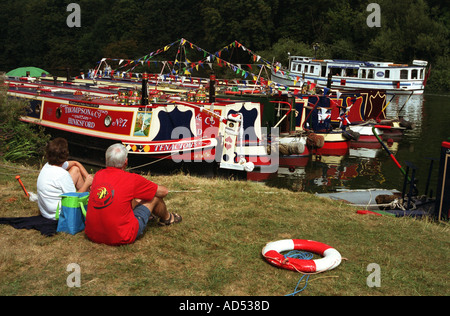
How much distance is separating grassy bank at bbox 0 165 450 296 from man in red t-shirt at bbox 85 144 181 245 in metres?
0.18

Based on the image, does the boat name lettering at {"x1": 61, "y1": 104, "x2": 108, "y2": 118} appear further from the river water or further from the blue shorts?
the blue shorts

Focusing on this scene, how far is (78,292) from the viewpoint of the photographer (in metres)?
4.47

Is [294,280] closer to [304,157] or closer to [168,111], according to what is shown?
[168,111]

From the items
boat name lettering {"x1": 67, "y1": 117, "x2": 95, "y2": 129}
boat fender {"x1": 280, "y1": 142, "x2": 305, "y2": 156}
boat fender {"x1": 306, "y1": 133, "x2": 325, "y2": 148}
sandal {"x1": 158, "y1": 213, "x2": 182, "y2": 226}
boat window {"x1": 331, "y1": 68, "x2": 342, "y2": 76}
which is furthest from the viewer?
boat window {"x1": 331, "y1": 68, "x2": 342, "y2": 76}

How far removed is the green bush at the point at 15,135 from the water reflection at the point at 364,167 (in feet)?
23.7

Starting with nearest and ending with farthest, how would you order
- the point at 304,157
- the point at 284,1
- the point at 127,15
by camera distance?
the point at 304,157 → the point at 284,1 → the point at 127,15

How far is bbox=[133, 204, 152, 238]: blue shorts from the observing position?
5535 mm

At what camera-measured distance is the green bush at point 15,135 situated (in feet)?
46.8

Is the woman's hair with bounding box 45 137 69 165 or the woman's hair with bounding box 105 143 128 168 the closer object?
the woman's hair with bounding box 105 143 128 168

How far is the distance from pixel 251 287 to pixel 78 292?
1683 millimetres

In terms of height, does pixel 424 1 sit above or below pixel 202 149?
above

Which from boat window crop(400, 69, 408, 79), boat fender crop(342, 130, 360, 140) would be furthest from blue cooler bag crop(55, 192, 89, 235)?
boat window crop(400, 69, 408, 79)

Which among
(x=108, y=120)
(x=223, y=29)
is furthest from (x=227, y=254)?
(x=223, y=29)
